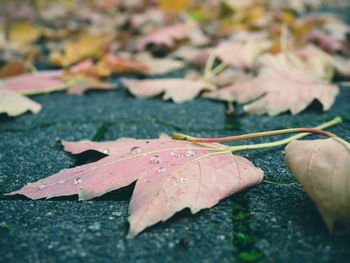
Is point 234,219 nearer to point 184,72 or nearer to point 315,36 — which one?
point 184,72

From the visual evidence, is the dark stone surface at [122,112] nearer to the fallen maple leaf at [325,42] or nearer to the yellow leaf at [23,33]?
the fallen maple leaf at [325,42]

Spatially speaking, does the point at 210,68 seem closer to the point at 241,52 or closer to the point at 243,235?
the point at 241,52

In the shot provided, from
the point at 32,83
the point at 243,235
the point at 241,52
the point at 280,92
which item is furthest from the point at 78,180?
the point at 241,52

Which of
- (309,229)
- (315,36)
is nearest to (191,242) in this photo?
(309,229)

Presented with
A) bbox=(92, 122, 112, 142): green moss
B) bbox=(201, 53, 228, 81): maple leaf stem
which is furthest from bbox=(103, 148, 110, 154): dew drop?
bbox=(201, 53, 228, 81): maple leaf stem

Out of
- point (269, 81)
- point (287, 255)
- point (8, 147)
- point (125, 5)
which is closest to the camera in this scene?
point (287, 255)

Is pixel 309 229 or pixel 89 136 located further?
pixel 89 136

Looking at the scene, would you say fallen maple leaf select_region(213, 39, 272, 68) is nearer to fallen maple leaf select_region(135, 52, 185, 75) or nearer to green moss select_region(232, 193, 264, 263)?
fallen maple leaf select_region(135, 52, 185, 75)
